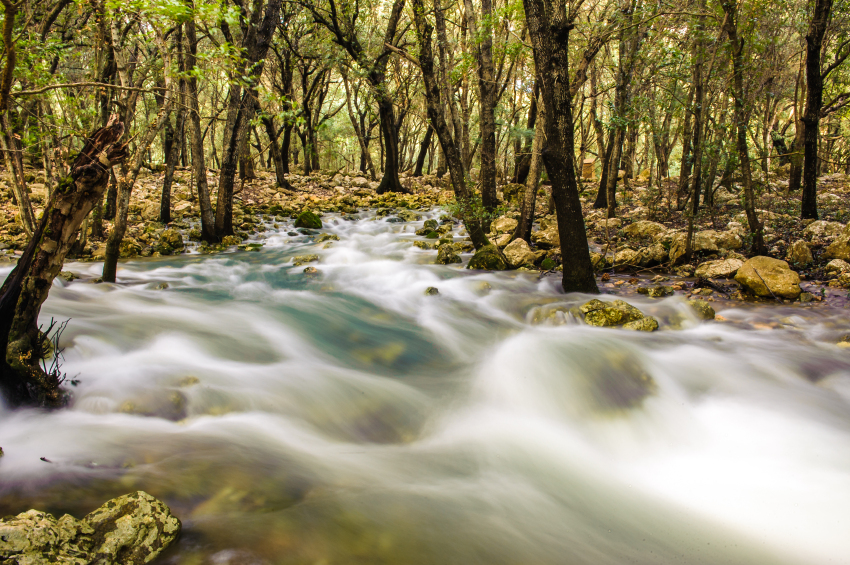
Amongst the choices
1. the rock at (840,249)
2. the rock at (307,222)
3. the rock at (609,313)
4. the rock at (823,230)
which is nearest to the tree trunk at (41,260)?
the rock at (609,313)

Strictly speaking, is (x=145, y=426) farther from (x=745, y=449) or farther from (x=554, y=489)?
(x=745, y=449)

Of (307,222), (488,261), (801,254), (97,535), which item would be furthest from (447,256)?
(97,535)

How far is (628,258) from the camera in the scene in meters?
8.46

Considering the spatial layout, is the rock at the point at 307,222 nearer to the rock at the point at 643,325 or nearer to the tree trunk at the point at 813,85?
the rock at the point at 643,325

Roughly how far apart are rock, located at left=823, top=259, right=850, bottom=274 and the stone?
2688 millimetres

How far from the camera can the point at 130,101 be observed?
20.0 ft

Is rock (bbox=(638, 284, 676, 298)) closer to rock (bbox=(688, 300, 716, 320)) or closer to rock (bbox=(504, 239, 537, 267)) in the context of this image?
rock (bbox=(688, 300, 716, 320))

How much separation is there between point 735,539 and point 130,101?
25.7 ft

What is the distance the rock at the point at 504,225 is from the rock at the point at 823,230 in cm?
584

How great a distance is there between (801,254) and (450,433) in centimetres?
714

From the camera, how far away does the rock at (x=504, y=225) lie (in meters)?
11.7

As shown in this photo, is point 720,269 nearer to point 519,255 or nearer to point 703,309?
point 703,309

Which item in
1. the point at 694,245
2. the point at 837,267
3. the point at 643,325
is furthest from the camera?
the point at 694,245

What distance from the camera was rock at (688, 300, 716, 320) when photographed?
236 inches
